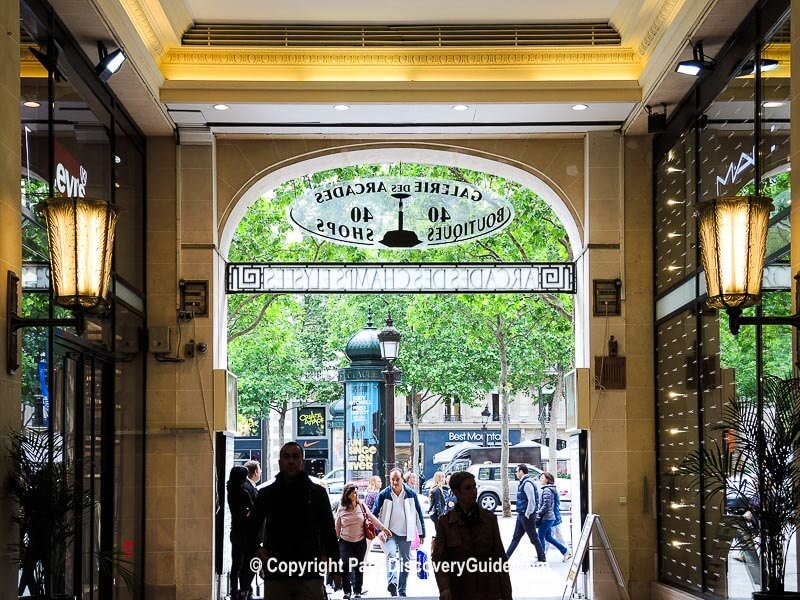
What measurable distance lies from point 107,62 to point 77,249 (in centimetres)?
294

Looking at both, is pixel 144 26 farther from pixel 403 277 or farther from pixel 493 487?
pixel 493 487

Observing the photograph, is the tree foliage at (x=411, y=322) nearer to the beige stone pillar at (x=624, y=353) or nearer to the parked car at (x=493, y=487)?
the parked car at (x=493, y=487)

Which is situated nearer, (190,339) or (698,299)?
(698,299)

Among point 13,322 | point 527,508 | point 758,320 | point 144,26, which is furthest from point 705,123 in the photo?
point 527,508

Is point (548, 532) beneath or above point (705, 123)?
beneath

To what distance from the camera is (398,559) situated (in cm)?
1164

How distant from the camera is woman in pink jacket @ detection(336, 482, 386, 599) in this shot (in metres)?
11.0

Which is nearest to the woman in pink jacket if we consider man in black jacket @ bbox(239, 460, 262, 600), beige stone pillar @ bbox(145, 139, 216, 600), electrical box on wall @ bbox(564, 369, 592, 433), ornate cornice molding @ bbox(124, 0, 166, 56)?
Result: man in black jacket @ bbox(239, 460, 262, 600)

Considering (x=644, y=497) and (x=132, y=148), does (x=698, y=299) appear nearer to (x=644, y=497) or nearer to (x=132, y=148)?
(x=644, y=497)

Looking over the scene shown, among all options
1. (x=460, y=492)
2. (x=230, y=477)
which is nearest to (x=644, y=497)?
(x=230, y=477)

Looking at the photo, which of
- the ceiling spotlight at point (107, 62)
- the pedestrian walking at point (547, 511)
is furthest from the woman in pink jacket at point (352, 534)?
the ceiling spotlight at point (107, 62)

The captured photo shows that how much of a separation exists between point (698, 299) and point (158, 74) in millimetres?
4639

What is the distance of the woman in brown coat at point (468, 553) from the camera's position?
575cm

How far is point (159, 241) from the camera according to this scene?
33.8 ft
